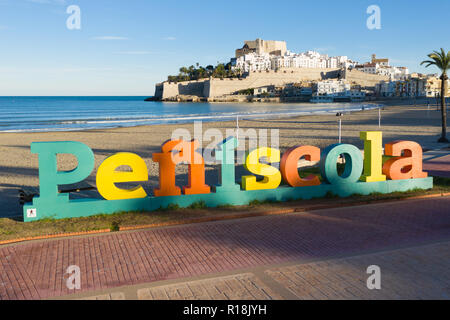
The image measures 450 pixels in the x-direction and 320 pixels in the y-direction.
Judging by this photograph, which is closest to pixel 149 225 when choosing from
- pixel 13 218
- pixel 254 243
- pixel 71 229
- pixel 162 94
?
pixel 71 229

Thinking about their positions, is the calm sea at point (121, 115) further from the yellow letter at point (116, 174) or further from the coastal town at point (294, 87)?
the coastal town at point (294, 87)

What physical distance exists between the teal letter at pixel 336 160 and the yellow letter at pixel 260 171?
130cm

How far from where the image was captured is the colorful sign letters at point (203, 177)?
9375 mm

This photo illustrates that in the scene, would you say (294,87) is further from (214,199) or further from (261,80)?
(214,199)

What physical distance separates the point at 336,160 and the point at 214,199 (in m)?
3.45

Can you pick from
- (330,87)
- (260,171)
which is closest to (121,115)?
Answer: (260,171)

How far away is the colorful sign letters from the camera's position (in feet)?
30.8

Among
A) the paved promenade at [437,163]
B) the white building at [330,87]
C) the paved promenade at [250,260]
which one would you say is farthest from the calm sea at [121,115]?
the white building at [330,87]

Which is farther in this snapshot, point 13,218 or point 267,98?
point 267,98

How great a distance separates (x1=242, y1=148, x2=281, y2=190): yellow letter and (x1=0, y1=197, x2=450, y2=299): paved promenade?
1.44 m

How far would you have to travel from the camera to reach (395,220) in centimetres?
955

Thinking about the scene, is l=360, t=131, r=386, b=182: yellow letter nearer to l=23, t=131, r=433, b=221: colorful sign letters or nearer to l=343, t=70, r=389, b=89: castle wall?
l=23, t=131, r=433, b=221: colorful sign letters

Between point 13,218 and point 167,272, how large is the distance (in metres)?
4.79
